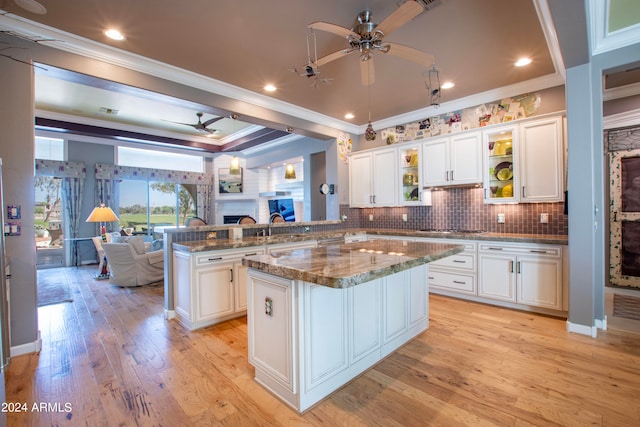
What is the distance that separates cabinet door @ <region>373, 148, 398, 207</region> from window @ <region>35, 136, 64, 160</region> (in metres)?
6.97

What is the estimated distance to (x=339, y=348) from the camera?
6.59 ft

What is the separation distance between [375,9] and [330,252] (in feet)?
6.69

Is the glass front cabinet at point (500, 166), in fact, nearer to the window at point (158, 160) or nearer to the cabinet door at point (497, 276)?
the cabinet door at point (497, 276)

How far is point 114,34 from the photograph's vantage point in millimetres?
2643

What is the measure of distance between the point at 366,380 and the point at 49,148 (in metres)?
8.09

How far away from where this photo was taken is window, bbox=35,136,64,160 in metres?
6.27

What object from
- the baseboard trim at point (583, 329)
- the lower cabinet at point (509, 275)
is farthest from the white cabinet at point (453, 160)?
the baseboard trim at point (583, 329)

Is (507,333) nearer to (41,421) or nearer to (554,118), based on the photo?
(554,118)

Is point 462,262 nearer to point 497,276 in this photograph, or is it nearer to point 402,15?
point 497,276

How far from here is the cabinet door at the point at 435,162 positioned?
4309 millimetres

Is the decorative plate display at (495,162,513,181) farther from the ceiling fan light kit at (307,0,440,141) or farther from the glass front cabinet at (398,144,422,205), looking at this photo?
the ceiling fan light kit at (307,0,440,141)

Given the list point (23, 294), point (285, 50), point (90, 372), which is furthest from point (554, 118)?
point (23, 294)

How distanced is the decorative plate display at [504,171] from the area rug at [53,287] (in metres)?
6.17

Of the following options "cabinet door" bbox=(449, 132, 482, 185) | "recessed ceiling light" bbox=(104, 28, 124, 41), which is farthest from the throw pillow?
"cabinet door" bbox=(449, 132, 482, 185)
